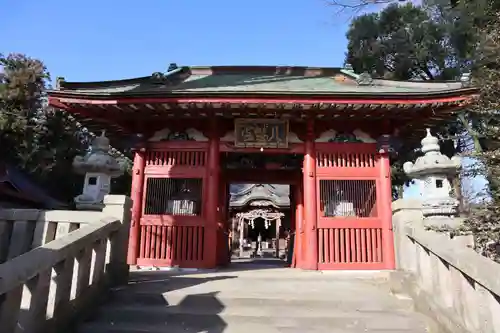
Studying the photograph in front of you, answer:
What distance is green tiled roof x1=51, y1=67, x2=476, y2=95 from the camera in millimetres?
8188

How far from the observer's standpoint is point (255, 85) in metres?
9.62

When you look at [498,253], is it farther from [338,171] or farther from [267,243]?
[267,243]

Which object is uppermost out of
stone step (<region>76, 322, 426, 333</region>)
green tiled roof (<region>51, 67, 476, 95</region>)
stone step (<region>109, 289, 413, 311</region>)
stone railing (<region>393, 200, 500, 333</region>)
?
green tiled roof (<region>51, 67, 476, 95</region>)

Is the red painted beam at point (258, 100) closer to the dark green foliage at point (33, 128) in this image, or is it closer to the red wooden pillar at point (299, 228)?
the red wooden pillar at point (299, 228)

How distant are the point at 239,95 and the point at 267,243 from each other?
20132 mm

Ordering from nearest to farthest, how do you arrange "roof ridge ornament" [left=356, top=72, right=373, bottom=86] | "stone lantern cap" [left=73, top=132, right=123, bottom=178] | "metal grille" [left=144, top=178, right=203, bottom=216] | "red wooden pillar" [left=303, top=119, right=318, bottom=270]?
1. "stone lantern cap" [left=73, top=132, right=123, bottom=178]
2. "red wooden pillar" [left=303, top=119, right=318, bottom=270]
3. "metal grille" [left=144, top=178, right=203, bottom=216]
4. "roof ridge ornament" [left=356, top=72, right=373, bottom=86]

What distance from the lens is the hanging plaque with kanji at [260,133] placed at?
8.66 meters

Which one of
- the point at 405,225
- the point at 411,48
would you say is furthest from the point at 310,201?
the point at 411,48

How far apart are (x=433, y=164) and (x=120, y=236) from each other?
19.7 feet

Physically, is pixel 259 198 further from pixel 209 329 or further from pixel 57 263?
pixel 57 263

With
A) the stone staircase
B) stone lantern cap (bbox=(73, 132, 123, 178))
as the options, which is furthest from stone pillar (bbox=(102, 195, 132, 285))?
stone lantern cap (bbox=(73, 132, 123, 178))

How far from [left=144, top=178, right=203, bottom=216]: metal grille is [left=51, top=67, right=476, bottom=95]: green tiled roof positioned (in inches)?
Result: 80.5

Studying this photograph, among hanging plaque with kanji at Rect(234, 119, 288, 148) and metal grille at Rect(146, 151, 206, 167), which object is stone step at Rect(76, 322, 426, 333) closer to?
metal grille at Rect(146, 151, 206, 167)

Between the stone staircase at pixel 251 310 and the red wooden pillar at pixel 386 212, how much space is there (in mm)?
2418
